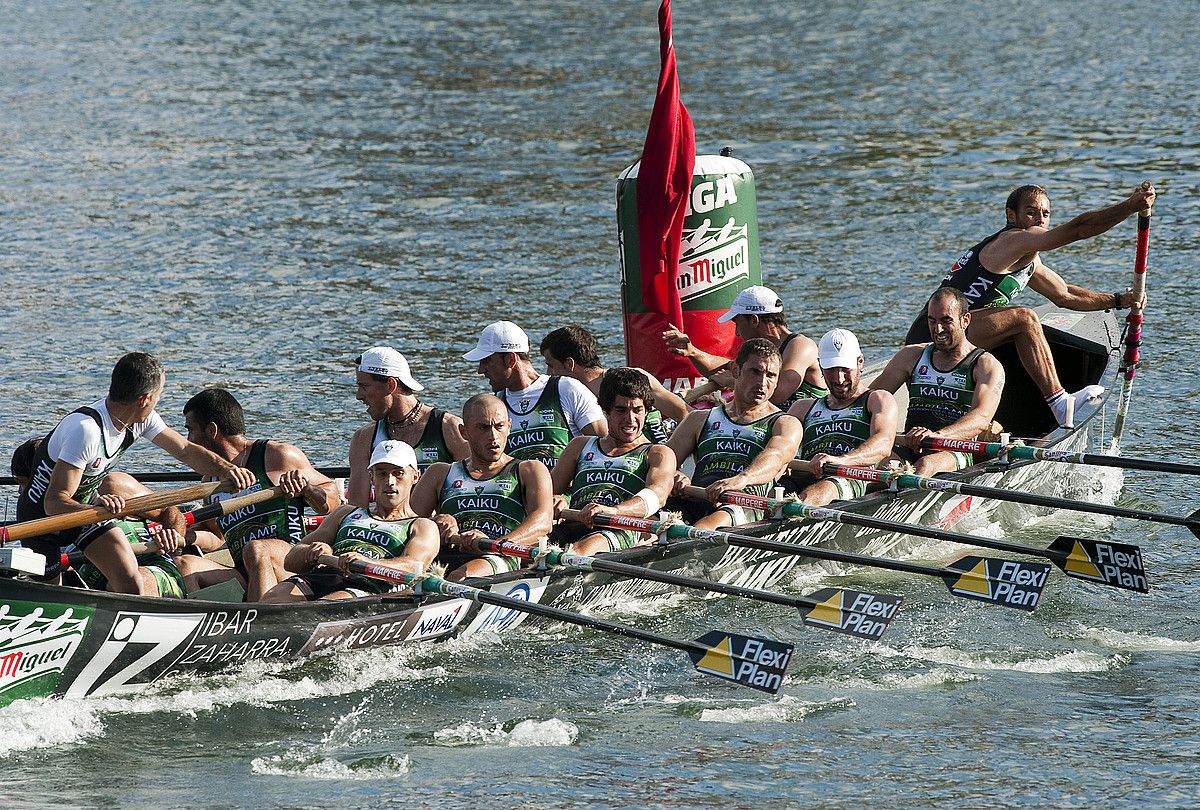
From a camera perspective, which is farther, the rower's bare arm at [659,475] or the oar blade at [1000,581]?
the rower's bare arm at [659,475]

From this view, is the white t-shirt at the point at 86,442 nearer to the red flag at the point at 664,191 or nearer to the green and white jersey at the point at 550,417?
the green and white jersey at the point at 550,417

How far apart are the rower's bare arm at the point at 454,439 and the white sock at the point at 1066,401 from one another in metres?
4.86

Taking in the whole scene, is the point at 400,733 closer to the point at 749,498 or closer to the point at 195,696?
the point at 195,696

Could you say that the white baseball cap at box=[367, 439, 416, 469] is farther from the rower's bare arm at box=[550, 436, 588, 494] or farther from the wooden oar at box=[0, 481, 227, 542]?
the rower's bare arm at box=[550, 436, 588, 494]

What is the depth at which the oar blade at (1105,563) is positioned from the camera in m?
10.1

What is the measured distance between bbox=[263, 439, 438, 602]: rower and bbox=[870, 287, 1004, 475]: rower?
392cm

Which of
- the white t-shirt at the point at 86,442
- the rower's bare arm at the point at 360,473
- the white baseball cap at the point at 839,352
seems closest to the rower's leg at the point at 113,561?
the white t-shirt at the point at 86,442

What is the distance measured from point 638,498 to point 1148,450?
6.12 meters

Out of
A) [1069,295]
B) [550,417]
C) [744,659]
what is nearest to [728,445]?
[550,417]

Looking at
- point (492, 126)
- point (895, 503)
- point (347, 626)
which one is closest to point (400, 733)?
point (347, 626)

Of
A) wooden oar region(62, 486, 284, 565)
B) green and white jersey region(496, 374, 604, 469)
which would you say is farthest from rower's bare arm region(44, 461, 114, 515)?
green and white jersey region(496, 374, 604, 469)

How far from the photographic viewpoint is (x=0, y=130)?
29578 millimetres

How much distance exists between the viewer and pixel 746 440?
36.9ft

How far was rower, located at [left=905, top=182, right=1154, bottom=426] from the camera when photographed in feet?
42.4
